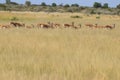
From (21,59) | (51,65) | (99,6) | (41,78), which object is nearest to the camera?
(41,78)

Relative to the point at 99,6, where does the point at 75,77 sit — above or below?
above

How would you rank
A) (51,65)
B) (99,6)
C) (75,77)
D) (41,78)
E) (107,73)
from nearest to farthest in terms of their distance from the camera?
(41,78) → (75,77) → (107,73) → (51,65) → (99,6)

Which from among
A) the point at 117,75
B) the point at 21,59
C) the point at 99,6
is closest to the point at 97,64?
the point at 117,75

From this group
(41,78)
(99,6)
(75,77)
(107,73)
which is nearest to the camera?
(41,78)

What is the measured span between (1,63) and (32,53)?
2.31 m

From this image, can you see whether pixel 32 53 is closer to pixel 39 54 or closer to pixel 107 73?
pixel 39 54

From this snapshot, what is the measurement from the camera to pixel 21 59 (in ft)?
30.3

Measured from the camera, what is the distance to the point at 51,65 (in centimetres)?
848

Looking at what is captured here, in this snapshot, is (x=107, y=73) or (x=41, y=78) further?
(x=107, y=73)

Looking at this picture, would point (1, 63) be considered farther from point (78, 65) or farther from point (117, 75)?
point (117, 75)

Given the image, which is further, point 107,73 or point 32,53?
point 32,53

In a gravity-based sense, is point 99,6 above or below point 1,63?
below

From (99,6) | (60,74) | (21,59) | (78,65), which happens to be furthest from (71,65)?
(99,6)

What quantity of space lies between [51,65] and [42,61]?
56 cm
